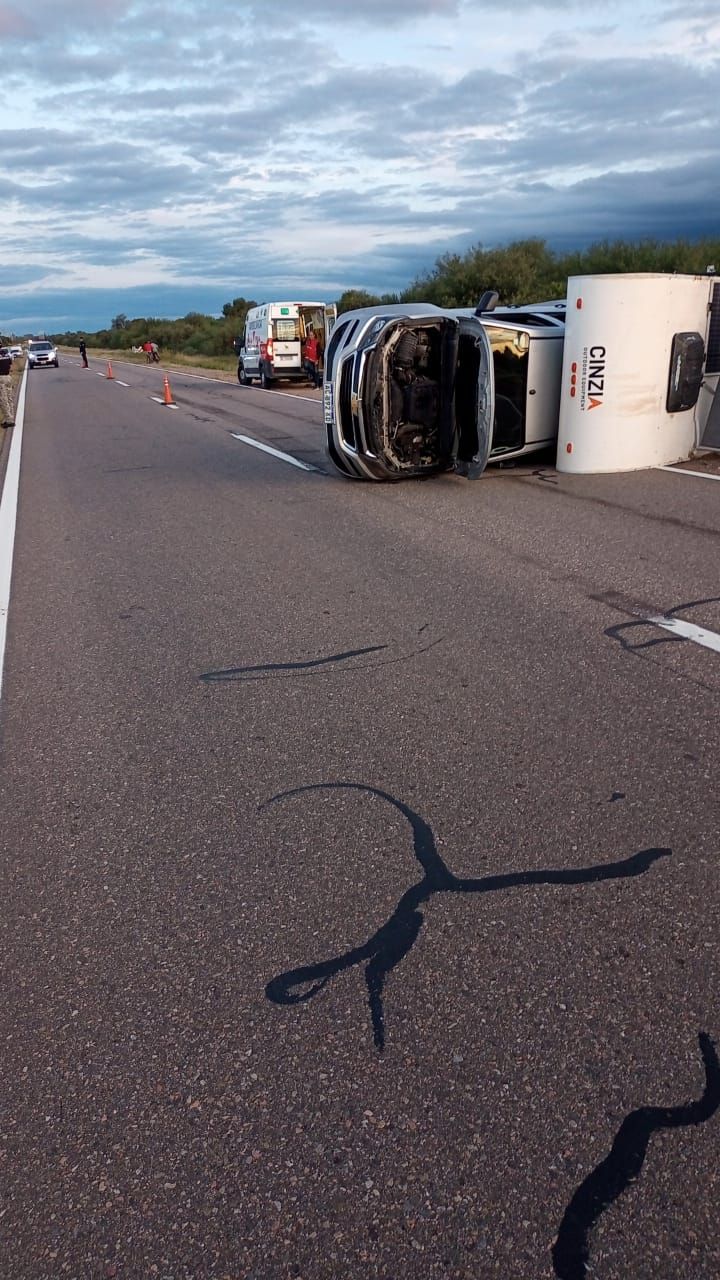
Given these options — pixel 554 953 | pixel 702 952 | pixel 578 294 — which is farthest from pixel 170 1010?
pixel 578 294

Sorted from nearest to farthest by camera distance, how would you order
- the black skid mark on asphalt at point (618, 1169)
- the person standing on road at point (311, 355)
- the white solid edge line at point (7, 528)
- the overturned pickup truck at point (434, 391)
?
1. the black skid mark on asphalt at point (618, 1169)
2. the white solid edge line at point (7, 528)
3. the overturned pickup truck at point (434, 391)
4. the person standing on road at point (311, 355)

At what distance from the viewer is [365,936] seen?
3115 mm

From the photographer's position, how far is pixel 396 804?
3.88 m

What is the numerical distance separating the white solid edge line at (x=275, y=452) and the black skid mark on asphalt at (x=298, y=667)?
743 cm

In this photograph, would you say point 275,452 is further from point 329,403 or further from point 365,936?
point 365,936

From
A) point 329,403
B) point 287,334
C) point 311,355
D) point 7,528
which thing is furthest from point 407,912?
point 287,334

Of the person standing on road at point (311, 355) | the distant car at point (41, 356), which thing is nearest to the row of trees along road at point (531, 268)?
the person standing on road at point (311, 355)

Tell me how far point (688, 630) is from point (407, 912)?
3.09 meters

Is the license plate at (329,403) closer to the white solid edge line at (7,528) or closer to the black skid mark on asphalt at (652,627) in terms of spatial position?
the white solid edge line at (7,528)

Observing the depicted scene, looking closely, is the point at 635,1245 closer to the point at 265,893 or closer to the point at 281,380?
the point at 265,893

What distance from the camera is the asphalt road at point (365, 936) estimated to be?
222 cm

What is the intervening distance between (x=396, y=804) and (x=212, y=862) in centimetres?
75

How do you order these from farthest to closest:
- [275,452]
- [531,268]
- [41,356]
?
1. [41,356]
2. [531,268]
3. [275,452]

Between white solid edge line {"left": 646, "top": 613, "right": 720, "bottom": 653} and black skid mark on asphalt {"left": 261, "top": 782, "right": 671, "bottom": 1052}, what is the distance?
2248mm
